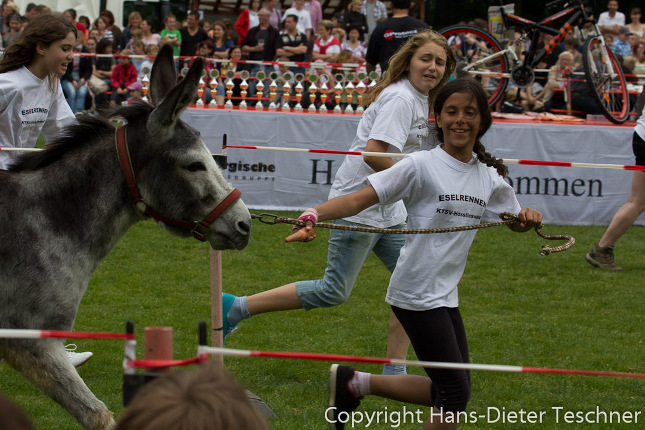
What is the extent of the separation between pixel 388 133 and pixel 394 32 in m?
4.08

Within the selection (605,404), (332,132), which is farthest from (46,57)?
(332,132)

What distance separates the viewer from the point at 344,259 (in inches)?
195

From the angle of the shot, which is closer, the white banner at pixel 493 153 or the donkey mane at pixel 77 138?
the donkey mane at pixel 77 138

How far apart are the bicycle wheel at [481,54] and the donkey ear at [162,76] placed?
8456mm

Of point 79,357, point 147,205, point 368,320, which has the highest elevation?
point 147,205

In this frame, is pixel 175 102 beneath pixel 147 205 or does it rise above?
above

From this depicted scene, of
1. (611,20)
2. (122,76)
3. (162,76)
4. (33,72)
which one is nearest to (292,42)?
(122,76)

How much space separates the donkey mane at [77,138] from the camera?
3.70 m

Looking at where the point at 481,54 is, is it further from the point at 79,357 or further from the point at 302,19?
the point at 79,357

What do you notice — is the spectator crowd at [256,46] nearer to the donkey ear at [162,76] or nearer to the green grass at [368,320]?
the green grass at [368,320]

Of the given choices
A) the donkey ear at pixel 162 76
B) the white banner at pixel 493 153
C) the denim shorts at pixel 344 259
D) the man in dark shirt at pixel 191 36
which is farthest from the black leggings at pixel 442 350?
the man in dark shirt at pixel 191 36

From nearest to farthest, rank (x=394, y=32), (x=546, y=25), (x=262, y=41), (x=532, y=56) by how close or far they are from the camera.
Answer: (x=394, y=32)
(x=532, y=56)
(x=546, y=25)
(x=262, y=41)

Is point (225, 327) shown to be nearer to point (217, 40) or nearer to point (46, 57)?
point (46, 57)

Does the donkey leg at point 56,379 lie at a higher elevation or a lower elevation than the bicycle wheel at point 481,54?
lower
